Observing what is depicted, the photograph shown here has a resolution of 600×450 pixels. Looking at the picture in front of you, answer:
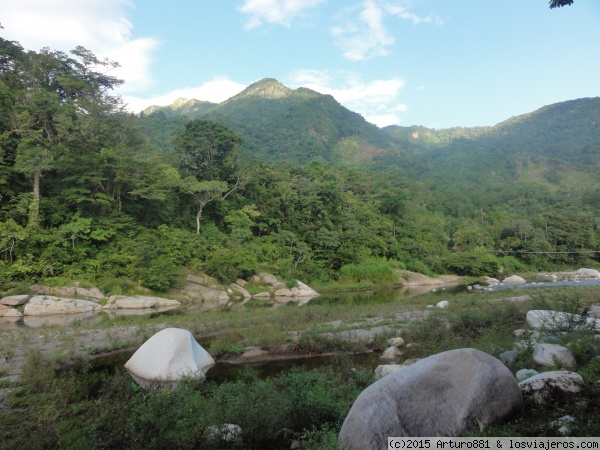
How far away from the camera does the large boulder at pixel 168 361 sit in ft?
26.5

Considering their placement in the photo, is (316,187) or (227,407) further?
(316,187)

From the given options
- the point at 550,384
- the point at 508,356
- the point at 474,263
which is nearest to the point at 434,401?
the point at 550,384

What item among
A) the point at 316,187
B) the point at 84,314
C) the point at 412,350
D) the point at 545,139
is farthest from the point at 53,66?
the point at 545,139

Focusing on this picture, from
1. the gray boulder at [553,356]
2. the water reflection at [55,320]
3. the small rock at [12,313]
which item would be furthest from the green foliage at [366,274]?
the gray boulder at [553,356]

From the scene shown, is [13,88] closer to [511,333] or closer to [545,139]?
[511,333]

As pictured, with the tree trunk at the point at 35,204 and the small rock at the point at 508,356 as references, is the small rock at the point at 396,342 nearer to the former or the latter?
the small rock at the point at 508,356

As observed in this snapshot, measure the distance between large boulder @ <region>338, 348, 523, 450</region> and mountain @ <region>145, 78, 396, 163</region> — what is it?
89.3 meters

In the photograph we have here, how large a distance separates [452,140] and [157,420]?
7214 inches

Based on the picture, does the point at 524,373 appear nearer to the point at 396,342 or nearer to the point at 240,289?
the point at 396,342

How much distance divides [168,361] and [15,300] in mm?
18746

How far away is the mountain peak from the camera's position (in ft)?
497

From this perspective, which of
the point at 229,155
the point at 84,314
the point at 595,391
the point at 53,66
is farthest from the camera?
the point at 229,155

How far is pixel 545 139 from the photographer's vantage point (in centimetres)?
14475

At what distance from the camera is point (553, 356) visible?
275 inches
